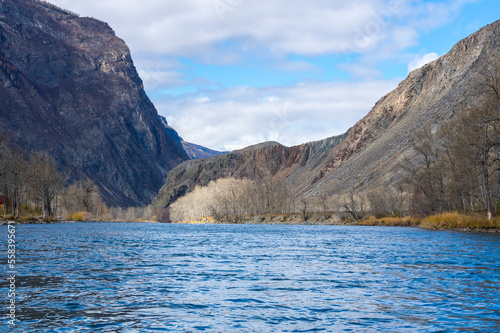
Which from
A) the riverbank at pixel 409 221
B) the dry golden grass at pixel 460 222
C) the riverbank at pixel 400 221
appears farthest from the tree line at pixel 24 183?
the dry golden grass at pixel 460 222

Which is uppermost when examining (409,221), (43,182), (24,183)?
(43,182)

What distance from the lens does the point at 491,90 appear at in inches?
2231

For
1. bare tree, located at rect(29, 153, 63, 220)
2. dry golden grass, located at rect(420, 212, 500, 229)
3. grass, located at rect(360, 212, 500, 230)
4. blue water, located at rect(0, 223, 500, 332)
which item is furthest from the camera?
bare tree, located at rect(29, 153, 63, 220)

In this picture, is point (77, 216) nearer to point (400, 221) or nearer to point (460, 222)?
point (400, 221)

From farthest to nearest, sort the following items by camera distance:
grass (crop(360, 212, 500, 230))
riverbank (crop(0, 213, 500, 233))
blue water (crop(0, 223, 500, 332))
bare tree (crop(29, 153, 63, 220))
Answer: bare tree (crop(29, 153, 63, 220))
riverbank (crop(0, 213, 500, 233))
grass (crop(360, 212, 500, 230))
blue water (crop(0, 223, 500, 332))

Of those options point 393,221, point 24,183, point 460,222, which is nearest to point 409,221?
point 393,221

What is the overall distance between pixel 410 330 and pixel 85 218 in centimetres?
16879

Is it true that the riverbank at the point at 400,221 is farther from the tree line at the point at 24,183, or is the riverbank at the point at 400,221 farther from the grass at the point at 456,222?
the tree line at the point at 24,183

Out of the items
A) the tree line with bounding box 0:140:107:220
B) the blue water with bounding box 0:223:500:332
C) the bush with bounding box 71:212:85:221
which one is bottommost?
the blue water with bounding box 0:223:500:332

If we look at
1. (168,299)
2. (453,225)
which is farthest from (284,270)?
(453,225)

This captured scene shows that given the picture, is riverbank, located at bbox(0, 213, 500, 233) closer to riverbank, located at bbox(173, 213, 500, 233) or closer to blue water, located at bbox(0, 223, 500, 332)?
riverbank, located at bbox(173, 213, 500, 233)

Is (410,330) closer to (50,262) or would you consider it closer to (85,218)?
(50,262)

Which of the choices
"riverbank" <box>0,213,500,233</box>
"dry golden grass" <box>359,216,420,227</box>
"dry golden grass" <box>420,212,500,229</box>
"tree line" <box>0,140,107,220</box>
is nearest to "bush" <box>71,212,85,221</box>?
"tree line" <box>0,140,107,220</box>

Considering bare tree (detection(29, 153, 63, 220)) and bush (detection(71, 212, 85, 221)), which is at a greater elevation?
bare tree (detection(29, 153, 63, 220))
